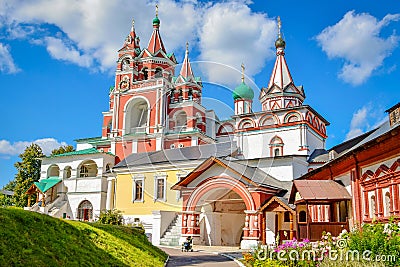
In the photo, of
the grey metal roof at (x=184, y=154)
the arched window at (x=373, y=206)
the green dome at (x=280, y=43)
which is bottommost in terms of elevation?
the arched window at (x=373, y=206)

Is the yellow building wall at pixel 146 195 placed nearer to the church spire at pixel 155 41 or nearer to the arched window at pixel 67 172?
the arched window at pixel 67 172

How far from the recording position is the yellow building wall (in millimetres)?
29312

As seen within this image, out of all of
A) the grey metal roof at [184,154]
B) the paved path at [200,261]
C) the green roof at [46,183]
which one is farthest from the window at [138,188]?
the paved path at [200,261]

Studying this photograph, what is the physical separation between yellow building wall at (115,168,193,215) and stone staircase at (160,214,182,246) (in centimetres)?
357

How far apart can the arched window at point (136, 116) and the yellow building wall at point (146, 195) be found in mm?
10825

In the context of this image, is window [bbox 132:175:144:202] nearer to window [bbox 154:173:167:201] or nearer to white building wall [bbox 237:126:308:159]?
window [bbox 154:173:167:201]

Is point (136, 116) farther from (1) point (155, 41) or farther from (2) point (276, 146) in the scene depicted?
(2) point (276, 146)

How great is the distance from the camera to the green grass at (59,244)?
679 centimetres

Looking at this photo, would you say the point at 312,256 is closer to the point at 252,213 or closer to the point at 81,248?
the point at 81,248

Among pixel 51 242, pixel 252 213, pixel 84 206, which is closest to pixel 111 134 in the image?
pixel 84 206

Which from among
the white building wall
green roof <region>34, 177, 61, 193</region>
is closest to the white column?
green roof <region>34, 177, 61, 193</region>

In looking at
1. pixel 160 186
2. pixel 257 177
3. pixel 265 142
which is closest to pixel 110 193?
pixel 160 186

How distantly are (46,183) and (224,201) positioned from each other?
2056cm

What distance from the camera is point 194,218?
23.3 metres
